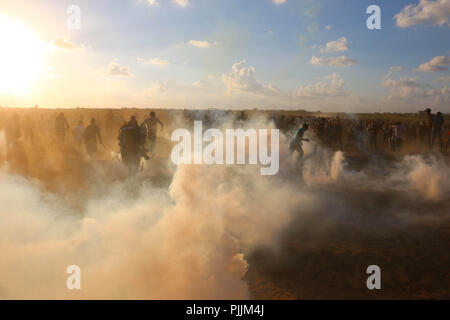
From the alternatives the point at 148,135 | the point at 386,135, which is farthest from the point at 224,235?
the point at 386,135

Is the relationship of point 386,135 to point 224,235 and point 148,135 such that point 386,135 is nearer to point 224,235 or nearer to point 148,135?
point 148,135

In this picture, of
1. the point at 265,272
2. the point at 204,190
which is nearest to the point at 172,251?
the point at 265,272

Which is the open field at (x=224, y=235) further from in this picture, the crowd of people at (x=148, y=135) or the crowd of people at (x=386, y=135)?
the crowd of people at (x=386, y=135)

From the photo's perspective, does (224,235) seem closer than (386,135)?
Yes

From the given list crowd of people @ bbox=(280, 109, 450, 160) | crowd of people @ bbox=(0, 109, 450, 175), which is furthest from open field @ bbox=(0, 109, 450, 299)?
crowd of people @ bbox=(280, 109, 450, 160)

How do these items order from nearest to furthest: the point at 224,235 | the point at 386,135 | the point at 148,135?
1. the point at 224,235
2. the point at 148,135
3. the point at 386,135

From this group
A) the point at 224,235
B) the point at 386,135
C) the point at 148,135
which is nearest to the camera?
the point at 224,235

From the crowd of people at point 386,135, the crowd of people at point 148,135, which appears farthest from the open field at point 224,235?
the crowd of people at point 386,135

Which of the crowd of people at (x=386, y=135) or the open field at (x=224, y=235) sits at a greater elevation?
the crowd of people at (x=386, y=135)

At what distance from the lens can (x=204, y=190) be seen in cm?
669

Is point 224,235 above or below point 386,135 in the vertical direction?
below

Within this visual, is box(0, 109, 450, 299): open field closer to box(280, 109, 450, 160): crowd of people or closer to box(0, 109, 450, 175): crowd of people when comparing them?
box(0, 109, 450, 175): crowd of people

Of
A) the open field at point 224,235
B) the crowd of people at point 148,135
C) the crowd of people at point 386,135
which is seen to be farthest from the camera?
the crowd of people at point 386,135
